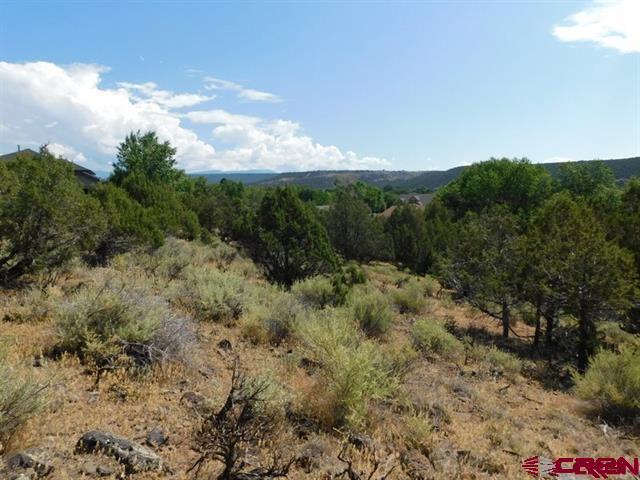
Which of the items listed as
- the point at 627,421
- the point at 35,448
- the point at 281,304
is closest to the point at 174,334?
the point at 35,448

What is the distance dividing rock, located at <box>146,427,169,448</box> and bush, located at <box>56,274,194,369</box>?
Result: 1.34m

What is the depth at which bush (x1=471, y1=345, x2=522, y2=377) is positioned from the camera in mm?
9620

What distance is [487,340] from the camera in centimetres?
1296

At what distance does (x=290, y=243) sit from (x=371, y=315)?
16.5 feet

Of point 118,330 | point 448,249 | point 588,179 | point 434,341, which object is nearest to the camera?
point 118,330

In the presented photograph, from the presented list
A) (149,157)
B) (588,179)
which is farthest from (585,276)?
(588,179)

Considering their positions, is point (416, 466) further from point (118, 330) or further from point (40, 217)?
point (40, 217)

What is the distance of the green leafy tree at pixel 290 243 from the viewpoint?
14289 millimetres

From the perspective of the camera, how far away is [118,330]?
17.5ft

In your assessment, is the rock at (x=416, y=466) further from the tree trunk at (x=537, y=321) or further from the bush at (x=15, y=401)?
the tree trunk at (x=537, y=321)

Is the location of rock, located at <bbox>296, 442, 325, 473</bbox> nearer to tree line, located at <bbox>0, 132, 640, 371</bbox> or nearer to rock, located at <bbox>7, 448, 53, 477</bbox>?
rock, located at <bbox>7, 448, 53, 477</bbox>

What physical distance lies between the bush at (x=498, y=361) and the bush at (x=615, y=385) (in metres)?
1.69

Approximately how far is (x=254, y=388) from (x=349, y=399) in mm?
1179

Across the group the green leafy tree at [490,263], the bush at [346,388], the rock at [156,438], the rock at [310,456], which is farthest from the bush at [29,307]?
the green leafy tree at [490,263]
